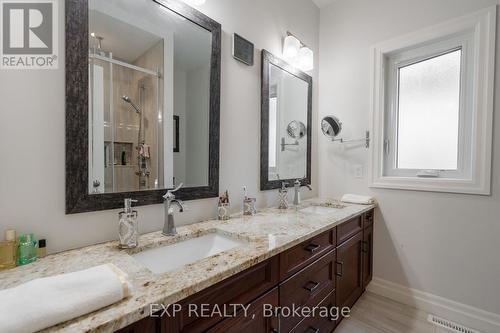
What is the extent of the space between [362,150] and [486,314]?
1353 mm

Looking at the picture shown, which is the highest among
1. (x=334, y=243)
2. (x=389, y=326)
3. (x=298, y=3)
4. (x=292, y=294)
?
(x=298, y=3)

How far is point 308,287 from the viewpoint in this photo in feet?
3.95

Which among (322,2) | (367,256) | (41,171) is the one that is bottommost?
(367,256)

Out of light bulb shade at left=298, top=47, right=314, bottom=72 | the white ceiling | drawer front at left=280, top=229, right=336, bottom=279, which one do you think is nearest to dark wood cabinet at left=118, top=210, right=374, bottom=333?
drawer front at left=280, top=229, right=336, bottom=279

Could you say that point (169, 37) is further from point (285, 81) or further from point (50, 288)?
point (50, 288)

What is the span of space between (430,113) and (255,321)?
1955mm

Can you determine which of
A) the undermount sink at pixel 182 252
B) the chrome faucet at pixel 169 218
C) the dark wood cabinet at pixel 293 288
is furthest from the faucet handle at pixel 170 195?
the dark wood cabinet at pixel 293 288

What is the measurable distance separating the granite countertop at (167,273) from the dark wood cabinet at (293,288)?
0.17 ft

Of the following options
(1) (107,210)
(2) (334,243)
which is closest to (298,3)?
(2) (334,243)

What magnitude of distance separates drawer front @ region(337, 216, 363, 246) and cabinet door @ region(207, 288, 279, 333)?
0.70 meters

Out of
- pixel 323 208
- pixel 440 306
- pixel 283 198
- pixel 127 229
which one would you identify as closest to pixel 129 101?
pixel 127 229

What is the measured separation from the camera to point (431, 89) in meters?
1.85

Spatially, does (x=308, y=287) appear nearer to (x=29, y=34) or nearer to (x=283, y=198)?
(x=283, y=198)

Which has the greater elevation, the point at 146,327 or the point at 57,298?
the point at 57,298
